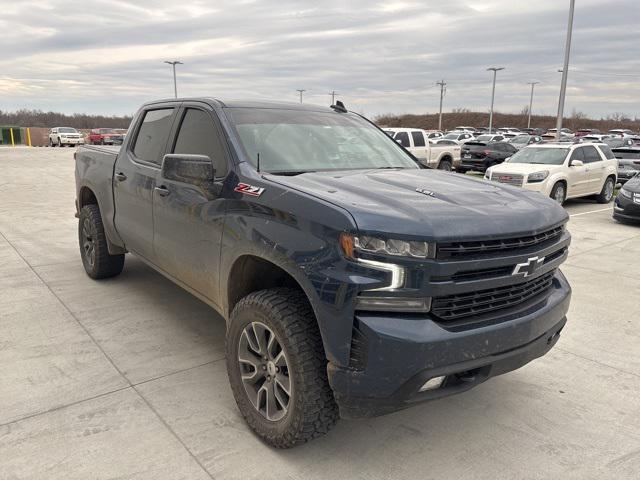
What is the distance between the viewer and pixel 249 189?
10.0ft

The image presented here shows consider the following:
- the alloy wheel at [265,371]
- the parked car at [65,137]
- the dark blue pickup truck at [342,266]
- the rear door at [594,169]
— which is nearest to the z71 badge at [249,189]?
the dark blue pickup truck at [342,266]

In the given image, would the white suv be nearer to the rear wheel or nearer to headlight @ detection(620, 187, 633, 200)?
the rear wheel

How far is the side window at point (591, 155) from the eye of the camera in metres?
14.0

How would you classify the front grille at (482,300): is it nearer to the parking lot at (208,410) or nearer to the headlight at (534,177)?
the parking lot at (208,410)

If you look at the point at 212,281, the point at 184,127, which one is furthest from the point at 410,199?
the point at 184,127

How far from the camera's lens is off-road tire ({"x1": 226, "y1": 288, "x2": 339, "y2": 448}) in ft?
8.43

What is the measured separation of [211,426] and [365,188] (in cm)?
164

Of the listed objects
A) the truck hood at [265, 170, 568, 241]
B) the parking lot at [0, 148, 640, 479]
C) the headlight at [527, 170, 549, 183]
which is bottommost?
the parking lot at [0, 148, 640, 479]

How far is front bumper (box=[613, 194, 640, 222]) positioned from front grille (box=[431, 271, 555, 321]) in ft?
29.4

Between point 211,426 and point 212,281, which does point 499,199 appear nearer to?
point 212,281

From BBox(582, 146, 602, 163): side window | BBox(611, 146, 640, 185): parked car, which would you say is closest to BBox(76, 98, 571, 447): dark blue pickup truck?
BBox(582, 146, 602, 163): side window

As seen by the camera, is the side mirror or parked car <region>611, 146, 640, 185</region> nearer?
the side mirror

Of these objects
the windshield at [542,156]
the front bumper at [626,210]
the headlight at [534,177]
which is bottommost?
the front bumper at [626,210]

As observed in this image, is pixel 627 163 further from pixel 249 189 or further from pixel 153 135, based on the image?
pixel 249 189
